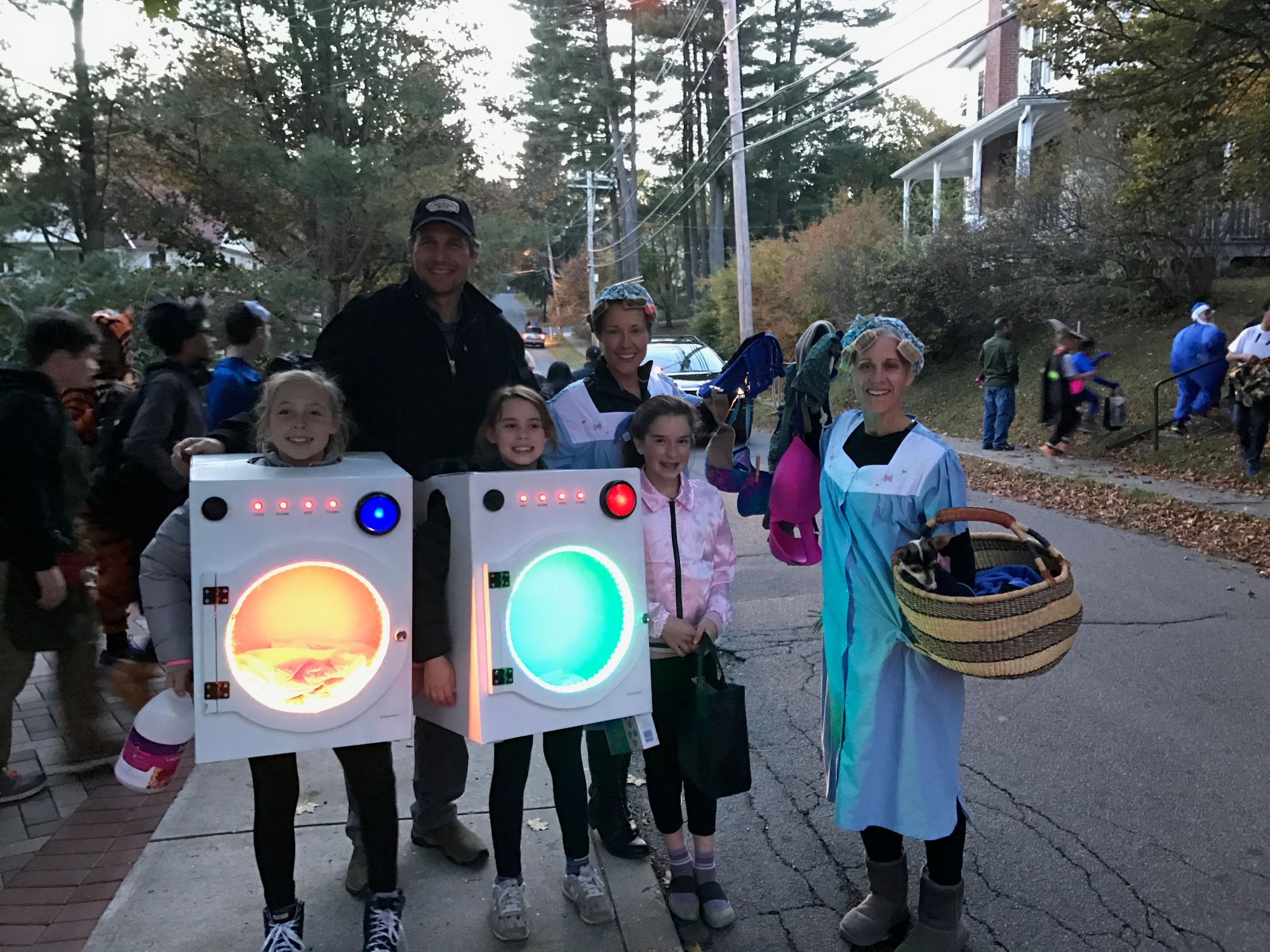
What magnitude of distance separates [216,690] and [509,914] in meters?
1.17

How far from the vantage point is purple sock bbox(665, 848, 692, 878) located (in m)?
2.89

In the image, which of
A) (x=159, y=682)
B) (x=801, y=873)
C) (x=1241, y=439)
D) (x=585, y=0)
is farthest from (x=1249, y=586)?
(x=585, y=0)

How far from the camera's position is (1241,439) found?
379 inches

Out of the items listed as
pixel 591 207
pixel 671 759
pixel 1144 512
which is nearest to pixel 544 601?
pixel 671 759

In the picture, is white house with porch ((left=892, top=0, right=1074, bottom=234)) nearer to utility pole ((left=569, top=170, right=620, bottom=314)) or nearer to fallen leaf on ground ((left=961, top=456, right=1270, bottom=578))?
fallen leaf on ground ((left=961, top=456, right=1270, bottom=578))

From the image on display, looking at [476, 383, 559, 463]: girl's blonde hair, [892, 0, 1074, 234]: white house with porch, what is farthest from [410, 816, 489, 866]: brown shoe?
[892, 0, 1074, 234]: white house with porch

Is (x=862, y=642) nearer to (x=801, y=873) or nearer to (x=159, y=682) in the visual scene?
(x=801, y=873)

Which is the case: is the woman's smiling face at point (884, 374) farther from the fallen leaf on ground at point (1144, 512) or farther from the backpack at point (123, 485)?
the fallen leaf on ground at point (1144, 512)

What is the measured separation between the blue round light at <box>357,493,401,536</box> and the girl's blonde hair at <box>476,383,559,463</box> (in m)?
0.59

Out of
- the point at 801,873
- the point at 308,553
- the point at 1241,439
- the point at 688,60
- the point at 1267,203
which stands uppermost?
the point at 688,60

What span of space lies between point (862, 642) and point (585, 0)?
38158 mm

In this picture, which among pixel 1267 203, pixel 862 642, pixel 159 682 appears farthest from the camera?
pixel 1267 203

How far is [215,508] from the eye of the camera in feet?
6.70

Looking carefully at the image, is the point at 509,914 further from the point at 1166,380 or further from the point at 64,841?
the point at 1166,380
